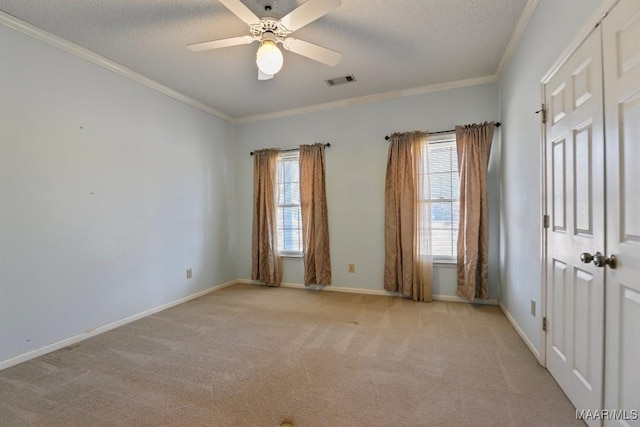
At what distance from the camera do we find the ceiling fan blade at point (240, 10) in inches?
64.7

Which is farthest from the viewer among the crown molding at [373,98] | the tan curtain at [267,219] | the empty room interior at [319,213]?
the tan curtain at [267,219]

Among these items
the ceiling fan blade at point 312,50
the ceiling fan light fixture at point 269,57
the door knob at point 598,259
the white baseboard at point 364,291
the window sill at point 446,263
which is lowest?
the white baseboard at point 364,291

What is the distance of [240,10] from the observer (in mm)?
1739

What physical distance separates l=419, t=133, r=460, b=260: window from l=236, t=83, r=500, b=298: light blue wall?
8.9 inches

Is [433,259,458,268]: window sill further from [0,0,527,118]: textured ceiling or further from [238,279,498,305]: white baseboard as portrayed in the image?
[0,0,527,118]: textured ceiling

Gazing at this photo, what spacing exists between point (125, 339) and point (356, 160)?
129 inches

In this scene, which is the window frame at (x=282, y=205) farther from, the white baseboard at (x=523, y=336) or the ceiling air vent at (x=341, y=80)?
the white baseboard at (x=523, y=336)

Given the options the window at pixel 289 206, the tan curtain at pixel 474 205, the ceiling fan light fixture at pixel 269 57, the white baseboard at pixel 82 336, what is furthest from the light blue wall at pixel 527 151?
the white baseboard at pixel 82 336

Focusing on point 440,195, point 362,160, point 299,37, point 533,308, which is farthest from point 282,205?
point 533,308

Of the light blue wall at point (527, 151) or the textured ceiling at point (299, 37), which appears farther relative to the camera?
the textured ceiling at point (299, 37)

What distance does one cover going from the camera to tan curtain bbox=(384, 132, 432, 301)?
3.47 metres

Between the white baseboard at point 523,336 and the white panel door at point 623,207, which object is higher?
the white panel door at point 623,207

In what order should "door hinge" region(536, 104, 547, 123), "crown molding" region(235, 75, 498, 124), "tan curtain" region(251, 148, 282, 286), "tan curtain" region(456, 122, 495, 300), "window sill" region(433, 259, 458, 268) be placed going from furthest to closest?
1. "tan curtain" region(251, 148, 282, 286)
2. "window sill" region(433, 259, 458, 268)
3. "crown molding" region(235, 75, 498, 124)
4. "tan curtain" region(456, 122, 495, 300)
5. "door hinge" region(536, 104, 547, 123)

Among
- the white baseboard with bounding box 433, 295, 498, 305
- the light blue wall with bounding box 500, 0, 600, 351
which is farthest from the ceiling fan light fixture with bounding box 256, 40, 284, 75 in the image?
the white baseboard with bounding box 433, 295, 498, 305
